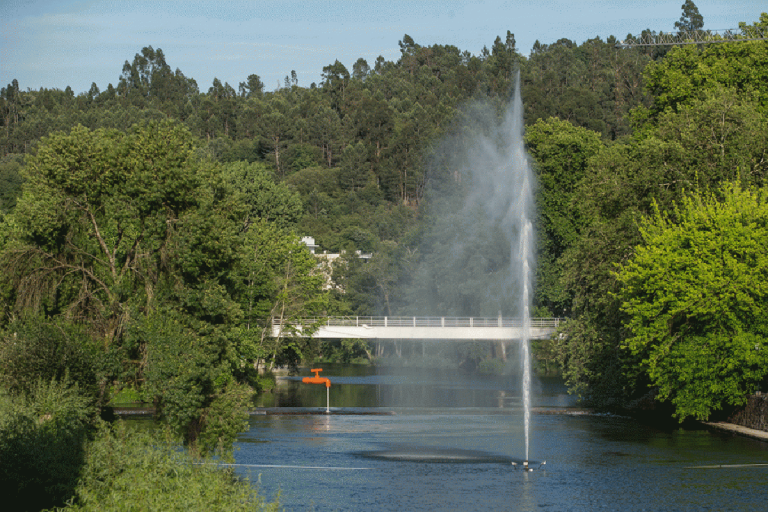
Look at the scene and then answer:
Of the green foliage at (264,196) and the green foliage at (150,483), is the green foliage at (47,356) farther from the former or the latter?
the green foliage at (264,196)

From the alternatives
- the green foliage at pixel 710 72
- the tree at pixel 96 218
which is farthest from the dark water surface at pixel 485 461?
the green foliage at pixel 710 72

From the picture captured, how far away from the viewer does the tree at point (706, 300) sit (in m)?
41.3

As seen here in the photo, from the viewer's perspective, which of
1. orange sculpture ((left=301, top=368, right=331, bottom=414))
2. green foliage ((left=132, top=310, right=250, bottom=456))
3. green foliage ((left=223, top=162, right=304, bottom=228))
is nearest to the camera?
green foliage ((left=132, top=310, right=250, bottom=456))

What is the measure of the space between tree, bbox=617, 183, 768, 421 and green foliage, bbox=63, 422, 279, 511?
24.5 m

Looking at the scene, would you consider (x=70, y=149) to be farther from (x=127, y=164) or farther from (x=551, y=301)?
(x=551, y=301)

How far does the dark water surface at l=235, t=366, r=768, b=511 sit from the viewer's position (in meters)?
30.0

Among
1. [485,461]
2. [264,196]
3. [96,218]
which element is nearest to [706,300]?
[485,461]


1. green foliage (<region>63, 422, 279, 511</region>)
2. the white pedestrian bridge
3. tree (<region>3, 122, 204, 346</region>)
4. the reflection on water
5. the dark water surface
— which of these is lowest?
the dark water surface

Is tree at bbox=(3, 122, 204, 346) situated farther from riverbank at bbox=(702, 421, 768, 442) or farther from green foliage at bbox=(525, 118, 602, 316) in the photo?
green foliage at bbox=(525, 118, 602, 316)

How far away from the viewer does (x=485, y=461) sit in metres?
37.8

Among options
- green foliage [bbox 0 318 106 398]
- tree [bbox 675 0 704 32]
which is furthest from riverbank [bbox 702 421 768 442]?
tree [bbox 675 0 704 32]

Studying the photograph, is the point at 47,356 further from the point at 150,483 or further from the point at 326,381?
the point at 326,381

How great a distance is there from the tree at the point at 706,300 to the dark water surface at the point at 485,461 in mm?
2799

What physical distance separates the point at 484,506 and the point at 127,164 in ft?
62.1
